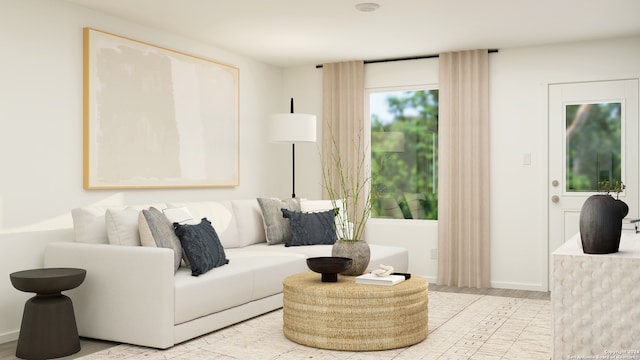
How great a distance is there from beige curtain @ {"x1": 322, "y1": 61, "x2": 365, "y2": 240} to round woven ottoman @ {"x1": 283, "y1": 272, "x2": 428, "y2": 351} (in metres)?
2.98

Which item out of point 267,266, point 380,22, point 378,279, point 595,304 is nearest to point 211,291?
point 267,266

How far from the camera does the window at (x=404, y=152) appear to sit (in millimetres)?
6801

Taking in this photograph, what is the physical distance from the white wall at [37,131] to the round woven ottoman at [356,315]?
6.13ft

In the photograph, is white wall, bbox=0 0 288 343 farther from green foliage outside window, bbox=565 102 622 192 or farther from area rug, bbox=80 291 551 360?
green foliage outside window, bbox=565 102 622 192

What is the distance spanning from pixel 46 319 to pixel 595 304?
2.97 meters

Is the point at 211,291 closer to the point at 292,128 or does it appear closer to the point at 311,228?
the point at 311,228

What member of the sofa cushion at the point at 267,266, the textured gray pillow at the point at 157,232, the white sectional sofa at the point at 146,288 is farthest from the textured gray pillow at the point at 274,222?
the textured gray pillow at the point at 157,232

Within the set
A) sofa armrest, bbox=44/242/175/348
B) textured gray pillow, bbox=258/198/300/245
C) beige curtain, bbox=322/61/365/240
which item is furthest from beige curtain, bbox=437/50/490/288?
sofa armrest, bbox=44/242/175/348

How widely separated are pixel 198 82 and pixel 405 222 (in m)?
2.63

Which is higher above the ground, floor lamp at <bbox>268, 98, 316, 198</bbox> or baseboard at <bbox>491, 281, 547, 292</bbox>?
floor lamp at <bbox>268, 98, 316, 198</bbox>

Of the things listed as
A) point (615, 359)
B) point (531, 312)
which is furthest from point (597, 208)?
point (531, 312)

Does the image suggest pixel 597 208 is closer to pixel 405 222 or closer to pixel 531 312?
pixel 531 312

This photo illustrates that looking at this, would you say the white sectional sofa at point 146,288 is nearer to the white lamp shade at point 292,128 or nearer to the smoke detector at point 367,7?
the white lamp shade at point 292,128

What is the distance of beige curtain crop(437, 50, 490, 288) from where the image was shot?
6383mm
